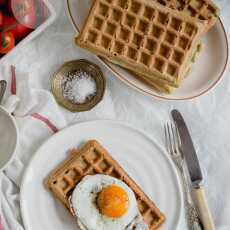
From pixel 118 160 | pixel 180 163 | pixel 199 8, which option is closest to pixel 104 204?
pixel 118 160

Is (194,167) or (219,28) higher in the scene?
(219,28)

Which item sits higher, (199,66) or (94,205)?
(199,66)

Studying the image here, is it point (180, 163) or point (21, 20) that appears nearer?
point (21, 20)

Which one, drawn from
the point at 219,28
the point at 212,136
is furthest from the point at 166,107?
the point at 219,28

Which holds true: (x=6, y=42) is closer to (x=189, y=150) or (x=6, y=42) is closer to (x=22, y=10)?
(x=22, y=10)

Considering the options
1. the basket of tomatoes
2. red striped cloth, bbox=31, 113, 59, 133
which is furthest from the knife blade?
the basket of tomatoes

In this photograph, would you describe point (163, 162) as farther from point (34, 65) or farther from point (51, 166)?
point (34, 65)
